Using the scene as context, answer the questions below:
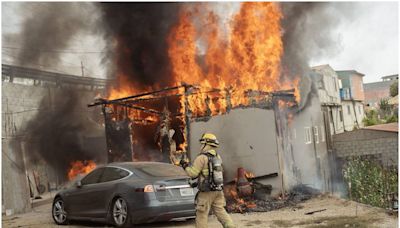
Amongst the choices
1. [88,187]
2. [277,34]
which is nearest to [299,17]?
[277,34]

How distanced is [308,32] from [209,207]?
30.6ft

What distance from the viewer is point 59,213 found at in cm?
831

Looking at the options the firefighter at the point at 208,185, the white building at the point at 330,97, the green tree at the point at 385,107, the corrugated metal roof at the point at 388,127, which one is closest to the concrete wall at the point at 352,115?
the white building at the point at 330,97

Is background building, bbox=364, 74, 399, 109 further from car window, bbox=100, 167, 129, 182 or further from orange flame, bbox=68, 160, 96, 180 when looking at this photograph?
orange flame, bbox=68, 160, 96, 180

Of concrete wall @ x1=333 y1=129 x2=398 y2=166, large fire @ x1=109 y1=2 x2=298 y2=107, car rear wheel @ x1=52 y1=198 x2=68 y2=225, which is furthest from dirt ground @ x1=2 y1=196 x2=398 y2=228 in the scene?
concrete wall @ x1=333 y1=129 x2=398 y2=166

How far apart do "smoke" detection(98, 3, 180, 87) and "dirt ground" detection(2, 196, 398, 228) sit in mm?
5896

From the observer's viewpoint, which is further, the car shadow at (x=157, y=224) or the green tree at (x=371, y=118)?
the green tree at (x=371, y=118)

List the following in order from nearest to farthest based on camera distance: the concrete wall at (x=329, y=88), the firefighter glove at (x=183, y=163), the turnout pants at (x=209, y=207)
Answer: the turnout pants at (x=209, y=207)
the firefighter glove at (x=183, y=163)
the concrete wall at (x=329, y=88)

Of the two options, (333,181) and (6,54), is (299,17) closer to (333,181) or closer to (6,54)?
(333,181)

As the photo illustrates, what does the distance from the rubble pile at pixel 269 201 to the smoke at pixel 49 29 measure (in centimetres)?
725

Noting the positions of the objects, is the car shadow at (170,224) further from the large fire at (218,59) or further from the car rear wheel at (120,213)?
the large fire at (218,59)

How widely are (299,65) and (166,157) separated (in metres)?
5.63

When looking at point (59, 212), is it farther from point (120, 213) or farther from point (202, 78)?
point (202, 78)

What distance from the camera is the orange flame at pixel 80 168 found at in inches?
550
